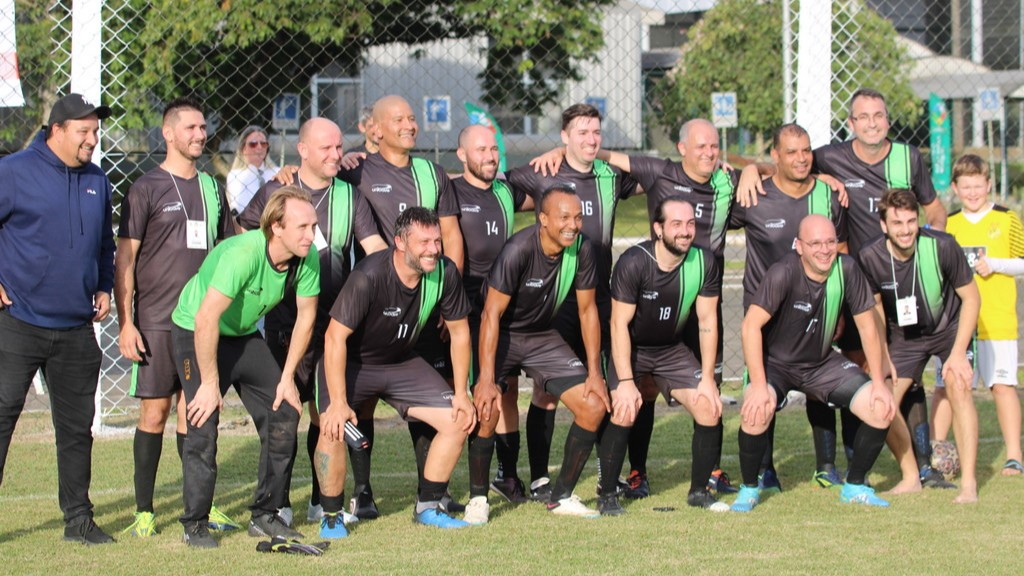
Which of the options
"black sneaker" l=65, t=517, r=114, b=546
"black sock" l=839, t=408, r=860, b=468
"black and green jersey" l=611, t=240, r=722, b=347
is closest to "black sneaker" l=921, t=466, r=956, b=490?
"black sock" l=839, t=408, r=860, b=468

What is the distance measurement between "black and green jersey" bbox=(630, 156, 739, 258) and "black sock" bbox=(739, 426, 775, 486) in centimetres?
117

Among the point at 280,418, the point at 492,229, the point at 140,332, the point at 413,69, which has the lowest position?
the point at 280,418

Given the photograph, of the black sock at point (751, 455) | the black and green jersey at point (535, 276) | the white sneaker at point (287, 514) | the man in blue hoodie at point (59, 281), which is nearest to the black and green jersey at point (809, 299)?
the black sock at point (751, 455)

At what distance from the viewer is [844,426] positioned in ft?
26.1

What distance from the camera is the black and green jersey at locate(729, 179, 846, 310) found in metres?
7.65

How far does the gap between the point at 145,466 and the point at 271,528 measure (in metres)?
0.80

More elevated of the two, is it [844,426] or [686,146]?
[686,146]

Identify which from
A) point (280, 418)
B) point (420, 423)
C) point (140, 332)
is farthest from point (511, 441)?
point (140, 332)

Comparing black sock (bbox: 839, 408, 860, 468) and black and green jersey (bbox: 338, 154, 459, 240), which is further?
black sock (bbox: 839, 408, 860, 468)

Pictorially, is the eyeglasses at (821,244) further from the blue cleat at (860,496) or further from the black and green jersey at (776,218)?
the blue cleat at (860,496)

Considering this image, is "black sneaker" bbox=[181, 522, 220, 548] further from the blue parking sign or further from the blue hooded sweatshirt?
the blue parking sign

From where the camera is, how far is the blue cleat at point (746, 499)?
7090mm

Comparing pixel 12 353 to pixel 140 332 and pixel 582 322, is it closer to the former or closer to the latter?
pixel 140 332

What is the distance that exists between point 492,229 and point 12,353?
2.73 meters
